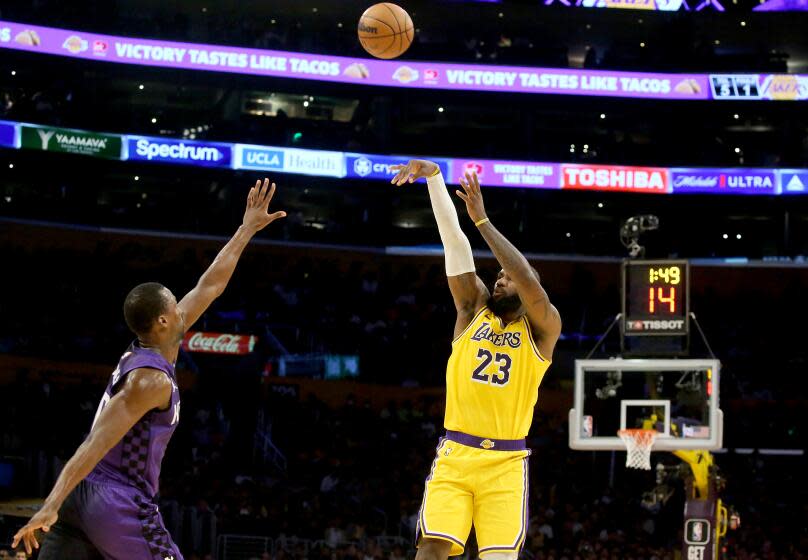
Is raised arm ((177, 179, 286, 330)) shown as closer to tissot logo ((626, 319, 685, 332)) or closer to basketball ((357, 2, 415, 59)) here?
basketball ((357, 2, 415, 59))

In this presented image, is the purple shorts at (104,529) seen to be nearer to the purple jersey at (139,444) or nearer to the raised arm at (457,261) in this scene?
the purple jersey at (139,444)

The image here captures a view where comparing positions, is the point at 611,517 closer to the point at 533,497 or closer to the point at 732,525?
the point at 533,497

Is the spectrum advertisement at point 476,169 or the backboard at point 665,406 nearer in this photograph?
the backboard at point 665,406

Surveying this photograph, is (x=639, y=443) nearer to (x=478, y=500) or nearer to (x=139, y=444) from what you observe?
(x=478, y=500)

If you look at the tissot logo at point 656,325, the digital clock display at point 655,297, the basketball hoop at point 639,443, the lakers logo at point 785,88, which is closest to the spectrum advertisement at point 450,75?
the lakers logo at point 785,88

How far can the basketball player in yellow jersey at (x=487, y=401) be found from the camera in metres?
6.67

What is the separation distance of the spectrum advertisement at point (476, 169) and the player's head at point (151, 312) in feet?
77.0

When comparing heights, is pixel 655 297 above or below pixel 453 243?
above

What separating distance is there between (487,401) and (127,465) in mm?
2343

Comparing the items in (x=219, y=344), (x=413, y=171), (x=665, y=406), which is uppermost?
(x=413, y=171)

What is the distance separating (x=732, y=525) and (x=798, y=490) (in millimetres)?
7475

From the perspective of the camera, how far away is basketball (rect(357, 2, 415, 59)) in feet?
40.8

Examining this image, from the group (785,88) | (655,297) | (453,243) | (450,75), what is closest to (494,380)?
(453,243)

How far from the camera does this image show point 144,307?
5574 mm
